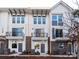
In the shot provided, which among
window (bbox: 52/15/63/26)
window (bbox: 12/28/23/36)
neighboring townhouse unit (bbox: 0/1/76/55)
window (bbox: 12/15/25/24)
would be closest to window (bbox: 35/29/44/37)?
neighboring townhouse unit (bbox: 0/1/76/55)

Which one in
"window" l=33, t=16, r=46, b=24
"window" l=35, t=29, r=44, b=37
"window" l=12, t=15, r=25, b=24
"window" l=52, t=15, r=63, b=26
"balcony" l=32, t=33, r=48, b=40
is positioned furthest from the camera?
"window" l=12, t=15, r=25, b=24

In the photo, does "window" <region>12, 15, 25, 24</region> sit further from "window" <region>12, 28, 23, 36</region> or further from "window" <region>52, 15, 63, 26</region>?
"window" <region>52, 15, 63, 26</region>

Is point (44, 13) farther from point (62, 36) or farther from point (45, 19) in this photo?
point (62, 36)

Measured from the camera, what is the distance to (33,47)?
44031mm

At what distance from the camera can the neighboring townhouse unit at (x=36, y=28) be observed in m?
43.3

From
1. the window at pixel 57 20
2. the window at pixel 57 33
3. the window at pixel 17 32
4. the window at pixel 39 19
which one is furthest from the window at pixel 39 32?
the window at pixel 17 32

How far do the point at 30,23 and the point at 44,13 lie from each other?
3280 millimetres

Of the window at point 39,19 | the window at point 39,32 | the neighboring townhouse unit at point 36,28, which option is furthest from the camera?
the window at point 39,19

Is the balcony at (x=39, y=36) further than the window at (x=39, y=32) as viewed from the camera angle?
No

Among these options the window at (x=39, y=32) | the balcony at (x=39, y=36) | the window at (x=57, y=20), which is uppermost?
the window at (x=57, y=20)

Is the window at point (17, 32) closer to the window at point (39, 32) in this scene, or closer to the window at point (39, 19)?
the window at point (39, 32)

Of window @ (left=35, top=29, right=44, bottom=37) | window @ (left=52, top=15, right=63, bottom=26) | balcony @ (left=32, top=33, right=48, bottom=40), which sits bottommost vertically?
balcony @ (left=32, top=33, right=48, bottom=40)

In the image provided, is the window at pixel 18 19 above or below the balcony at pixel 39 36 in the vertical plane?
above

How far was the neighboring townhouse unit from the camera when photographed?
43.3m
